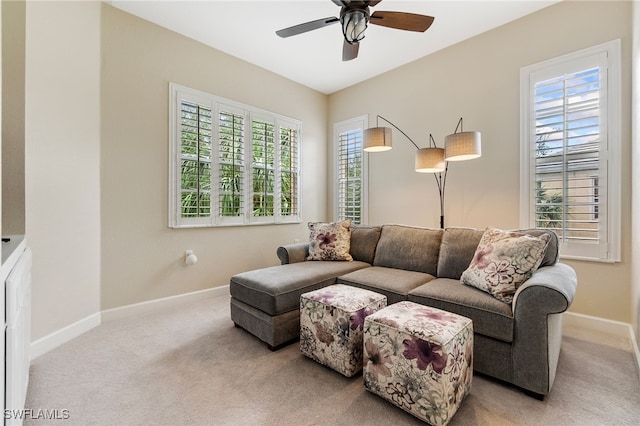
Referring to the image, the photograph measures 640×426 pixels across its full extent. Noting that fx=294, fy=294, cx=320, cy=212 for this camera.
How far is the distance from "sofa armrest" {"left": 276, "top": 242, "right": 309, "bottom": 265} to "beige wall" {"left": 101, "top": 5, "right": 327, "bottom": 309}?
874mm

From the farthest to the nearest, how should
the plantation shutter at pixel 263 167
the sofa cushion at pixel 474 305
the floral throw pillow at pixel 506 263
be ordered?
the plantation shutter at pixel 263 167
the floral throw pillow at pixel 506 263
the sofa cushion at pixel 474 305

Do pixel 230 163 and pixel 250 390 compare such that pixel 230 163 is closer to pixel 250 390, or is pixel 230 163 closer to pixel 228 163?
pixel 228 163


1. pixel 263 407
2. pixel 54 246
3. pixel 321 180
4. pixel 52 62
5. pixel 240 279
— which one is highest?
pixel 52 62

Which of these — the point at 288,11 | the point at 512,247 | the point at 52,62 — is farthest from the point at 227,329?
the point at 288,11

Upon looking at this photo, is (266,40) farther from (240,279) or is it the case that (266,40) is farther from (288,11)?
(240,279)

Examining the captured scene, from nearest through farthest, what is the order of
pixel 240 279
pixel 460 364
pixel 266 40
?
pixel 460 364, pixel 240 279, pixel 266 40

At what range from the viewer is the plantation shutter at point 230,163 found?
353cm

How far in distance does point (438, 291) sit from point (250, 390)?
4.61 ft

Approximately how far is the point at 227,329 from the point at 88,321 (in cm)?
123

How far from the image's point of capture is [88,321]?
8.51ft

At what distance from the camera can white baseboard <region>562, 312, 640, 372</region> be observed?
232 cm

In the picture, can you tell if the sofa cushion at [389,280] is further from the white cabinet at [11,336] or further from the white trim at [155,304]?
the white cabinet at [11,336]

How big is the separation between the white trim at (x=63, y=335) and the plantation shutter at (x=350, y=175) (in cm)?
330

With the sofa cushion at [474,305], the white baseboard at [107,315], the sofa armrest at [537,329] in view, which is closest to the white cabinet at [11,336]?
the white baseboard at [107,315]
